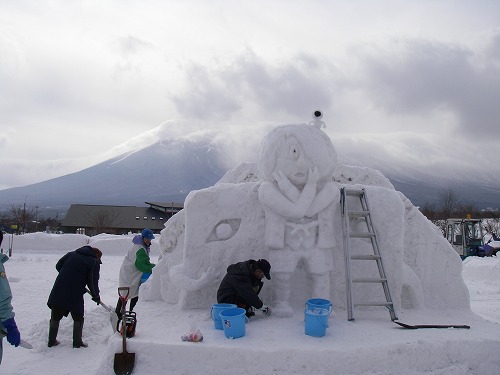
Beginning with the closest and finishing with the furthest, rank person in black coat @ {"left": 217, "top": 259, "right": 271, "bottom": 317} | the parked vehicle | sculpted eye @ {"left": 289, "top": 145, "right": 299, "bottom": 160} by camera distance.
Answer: person in black coat @ {"left": 217, "top": 259, "right": 271, "bottom": 317}, sculpted eye @ {"left": 289, "top": 145, "right": 299, "bottom": 160}, the parked vehicle

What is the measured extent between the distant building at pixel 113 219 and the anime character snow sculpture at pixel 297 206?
2855cm

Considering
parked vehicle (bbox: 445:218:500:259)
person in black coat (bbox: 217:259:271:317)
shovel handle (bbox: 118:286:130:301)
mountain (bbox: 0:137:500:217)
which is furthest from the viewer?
mountain (bbox: 0:137:500:217)

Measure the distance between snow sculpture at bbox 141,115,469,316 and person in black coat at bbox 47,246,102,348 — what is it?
3.50 ft

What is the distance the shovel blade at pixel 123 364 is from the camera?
3.68 meters

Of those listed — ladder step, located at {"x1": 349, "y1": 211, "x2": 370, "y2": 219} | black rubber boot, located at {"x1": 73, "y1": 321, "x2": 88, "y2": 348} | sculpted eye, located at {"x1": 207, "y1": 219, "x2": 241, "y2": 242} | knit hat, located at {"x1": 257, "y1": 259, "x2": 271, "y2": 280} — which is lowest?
black rubber boot, located at {"x1": 73, "y1": 321, "x2": 88, "y2": 348}

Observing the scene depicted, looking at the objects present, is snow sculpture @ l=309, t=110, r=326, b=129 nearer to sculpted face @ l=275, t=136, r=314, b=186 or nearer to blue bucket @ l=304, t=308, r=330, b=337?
sculpted face @ l=275, t=136, r=314, b=186

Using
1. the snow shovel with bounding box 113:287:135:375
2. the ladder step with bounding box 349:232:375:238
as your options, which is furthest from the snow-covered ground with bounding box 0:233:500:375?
the ladder step with bounding box 349:232:375:238

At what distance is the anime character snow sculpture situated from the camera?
5008 millimetres

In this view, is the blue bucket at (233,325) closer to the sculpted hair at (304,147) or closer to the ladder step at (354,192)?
the sculpted hair at (304,147)

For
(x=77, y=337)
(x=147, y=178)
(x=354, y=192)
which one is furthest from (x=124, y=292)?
(x=147, y=178)

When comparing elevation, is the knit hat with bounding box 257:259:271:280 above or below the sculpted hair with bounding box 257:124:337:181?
below

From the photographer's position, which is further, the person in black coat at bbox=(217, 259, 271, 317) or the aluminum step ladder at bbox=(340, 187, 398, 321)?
the aluminum step ladder at bbox=(340, 187, 398, 321)

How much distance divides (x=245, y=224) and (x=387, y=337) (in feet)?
7.47

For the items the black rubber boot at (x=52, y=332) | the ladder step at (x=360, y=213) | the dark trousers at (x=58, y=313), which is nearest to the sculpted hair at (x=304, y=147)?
the ladder step at (x=360, y=213)
